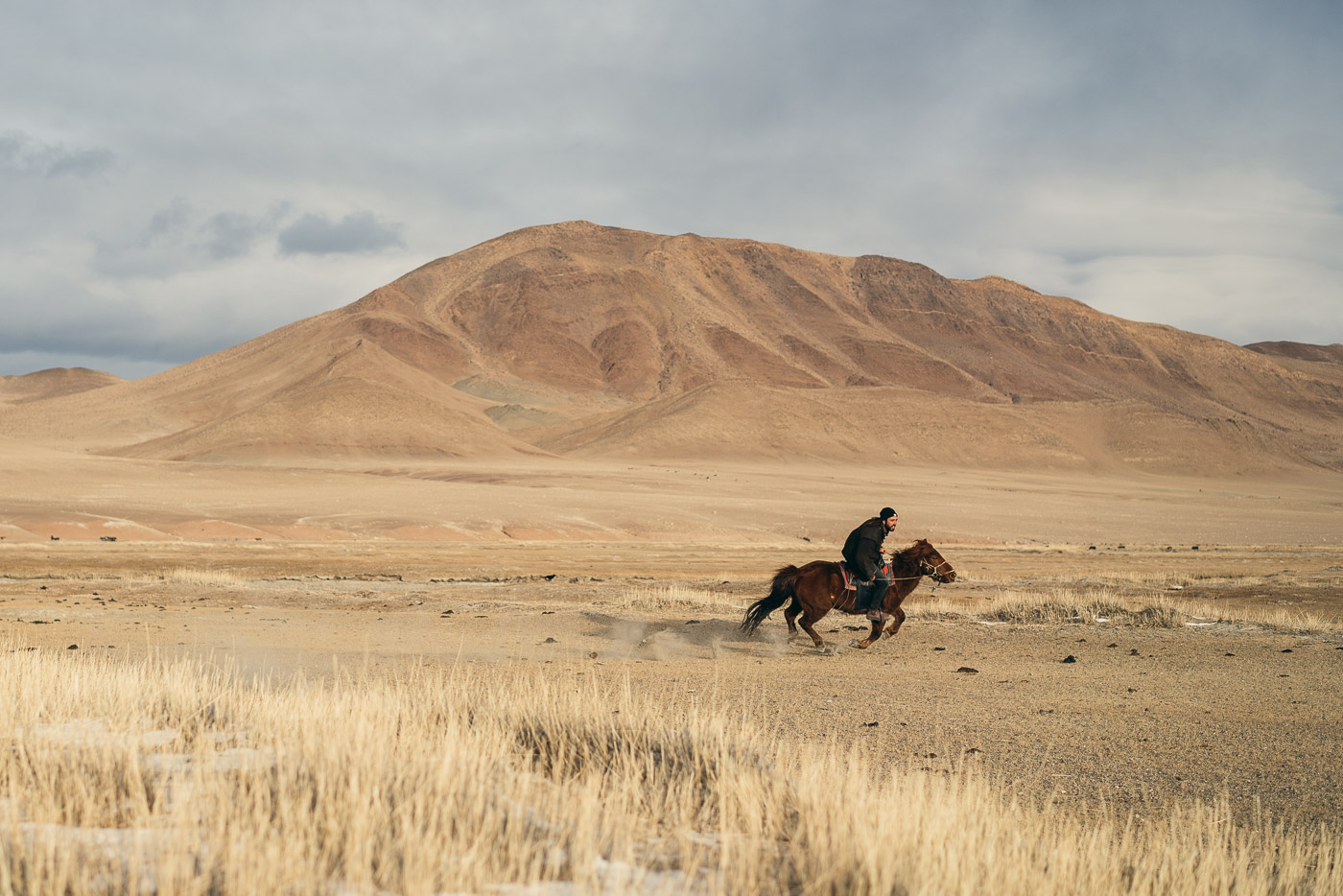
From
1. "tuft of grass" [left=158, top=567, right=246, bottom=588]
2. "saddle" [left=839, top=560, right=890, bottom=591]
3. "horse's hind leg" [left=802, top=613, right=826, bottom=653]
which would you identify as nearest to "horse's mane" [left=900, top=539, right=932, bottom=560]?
"saddle" [left=839, top=560, right=890, bottom=591]

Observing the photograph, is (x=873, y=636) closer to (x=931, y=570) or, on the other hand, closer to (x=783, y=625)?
(x=931, y=570)

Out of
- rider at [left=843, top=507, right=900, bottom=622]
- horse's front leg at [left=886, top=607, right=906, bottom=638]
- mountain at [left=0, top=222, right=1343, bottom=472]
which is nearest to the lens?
rider at [left=843, top=507, right=900, bottom=622]

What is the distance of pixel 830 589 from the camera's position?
43.6ft

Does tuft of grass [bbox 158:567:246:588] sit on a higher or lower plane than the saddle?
lower

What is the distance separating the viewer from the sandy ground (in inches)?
310

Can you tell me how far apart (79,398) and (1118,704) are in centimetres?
17489

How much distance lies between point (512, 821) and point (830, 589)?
9141 millimetres

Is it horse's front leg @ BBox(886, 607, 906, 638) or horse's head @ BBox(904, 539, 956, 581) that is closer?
horse's head @ BBox(904, 539, 956, 581)

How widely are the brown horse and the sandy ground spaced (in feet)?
1.46

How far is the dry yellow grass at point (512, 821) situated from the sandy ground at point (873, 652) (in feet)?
→ 5.46

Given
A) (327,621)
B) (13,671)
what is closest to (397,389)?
(327,621)

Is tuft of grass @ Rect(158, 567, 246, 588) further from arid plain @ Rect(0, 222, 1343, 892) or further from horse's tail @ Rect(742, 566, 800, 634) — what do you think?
horse's tail @ Rect(742, 566, 800, 634)

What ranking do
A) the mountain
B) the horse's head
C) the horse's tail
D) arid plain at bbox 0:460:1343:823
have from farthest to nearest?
1. the mountain
2. the horse's head
3. the horse's tail
4. arid plain at bbox 0:460:1343:823

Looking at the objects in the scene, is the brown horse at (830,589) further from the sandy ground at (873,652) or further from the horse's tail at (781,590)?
the sandy ground at (873,652)
